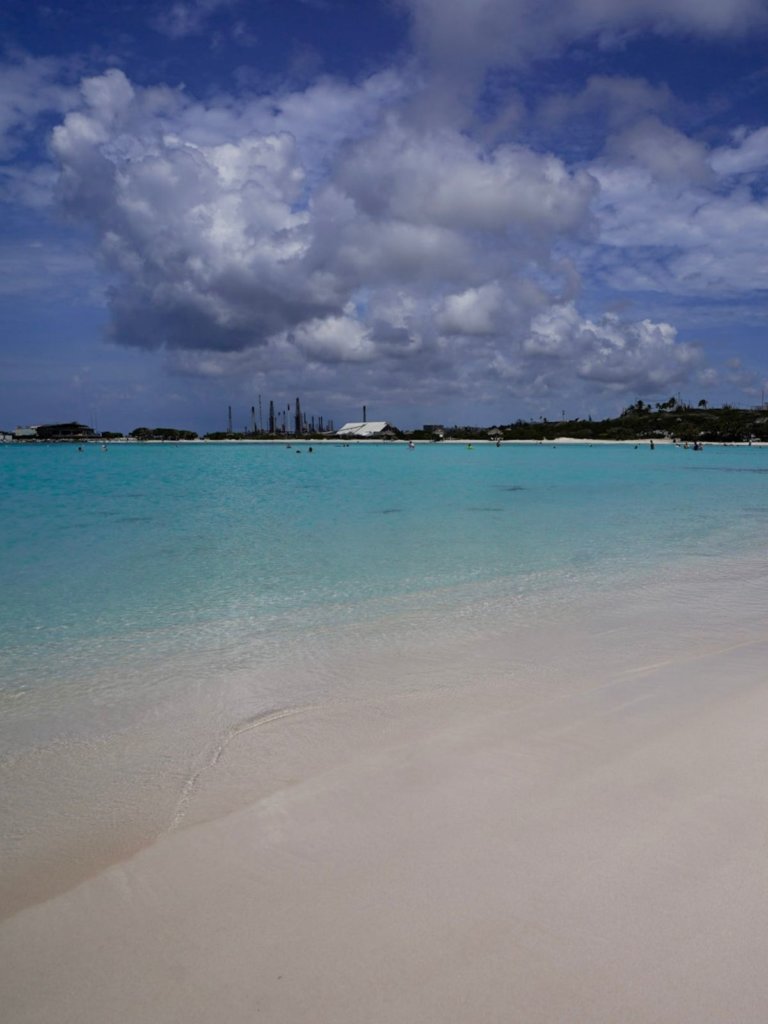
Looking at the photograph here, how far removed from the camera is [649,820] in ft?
11.5

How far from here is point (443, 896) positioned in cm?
296

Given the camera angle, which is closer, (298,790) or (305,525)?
(298,790)

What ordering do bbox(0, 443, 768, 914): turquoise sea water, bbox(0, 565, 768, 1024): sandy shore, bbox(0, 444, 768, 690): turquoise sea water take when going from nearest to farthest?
bbox(0, 565, 768, 1024): sandy shore < bbox(0, 443, 768, 914): turquoise sea water < bbox(0, 444, 768, 690): turquoise sea water

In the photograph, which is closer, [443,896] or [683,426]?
[443,896]

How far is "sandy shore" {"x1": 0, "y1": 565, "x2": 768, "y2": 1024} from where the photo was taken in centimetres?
245

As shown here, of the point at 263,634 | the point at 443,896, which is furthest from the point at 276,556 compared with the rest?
the point at 443,896

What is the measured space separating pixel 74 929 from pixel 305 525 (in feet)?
53.8

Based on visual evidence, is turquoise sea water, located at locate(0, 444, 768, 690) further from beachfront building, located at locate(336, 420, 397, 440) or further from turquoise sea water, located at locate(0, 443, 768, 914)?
beachfront building, located at locate(336, 420, 397, 440)

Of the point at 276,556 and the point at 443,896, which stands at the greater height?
the point at 443,896

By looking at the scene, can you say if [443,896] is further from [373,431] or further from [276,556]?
[373,431]

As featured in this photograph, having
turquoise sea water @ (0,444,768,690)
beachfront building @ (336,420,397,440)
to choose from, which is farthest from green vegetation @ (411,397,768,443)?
turquoise sea water @ (0,444,768,690)

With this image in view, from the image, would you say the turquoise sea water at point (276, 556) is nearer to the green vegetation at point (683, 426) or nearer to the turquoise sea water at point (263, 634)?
the turquoise sea water at point (263, 634)

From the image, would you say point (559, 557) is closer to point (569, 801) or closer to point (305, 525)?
point (305, 525)

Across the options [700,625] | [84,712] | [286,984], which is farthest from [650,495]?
[286,984]
